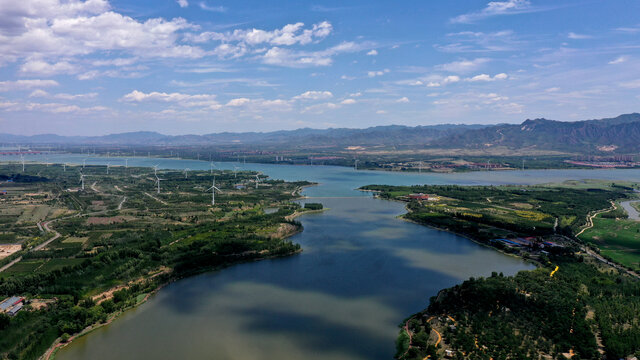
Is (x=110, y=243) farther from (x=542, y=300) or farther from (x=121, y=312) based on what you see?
(x=542, y=300)

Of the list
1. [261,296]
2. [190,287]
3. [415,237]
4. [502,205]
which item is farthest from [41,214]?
[502,205]

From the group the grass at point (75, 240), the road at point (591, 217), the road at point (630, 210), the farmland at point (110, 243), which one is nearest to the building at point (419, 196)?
the farmland at point (110, 243)

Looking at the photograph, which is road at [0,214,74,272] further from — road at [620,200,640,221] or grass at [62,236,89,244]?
road at [620,200,640,221]

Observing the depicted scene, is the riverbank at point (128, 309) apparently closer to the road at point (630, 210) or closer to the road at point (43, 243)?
the road at point (43, 243)

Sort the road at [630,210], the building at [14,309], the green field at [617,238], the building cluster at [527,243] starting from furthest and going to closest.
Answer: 1. the road at [630,210]
2. the building cluster at [527,243]
3. the green field at [617,238]
4. the building at [14,309]

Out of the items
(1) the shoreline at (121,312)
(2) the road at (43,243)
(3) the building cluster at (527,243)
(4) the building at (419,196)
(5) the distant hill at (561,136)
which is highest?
(5) the distant hill at (561,136)

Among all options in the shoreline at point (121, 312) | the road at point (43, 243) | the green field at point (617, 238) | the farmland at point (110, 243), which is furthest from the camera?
the green field at point (617, 238)
